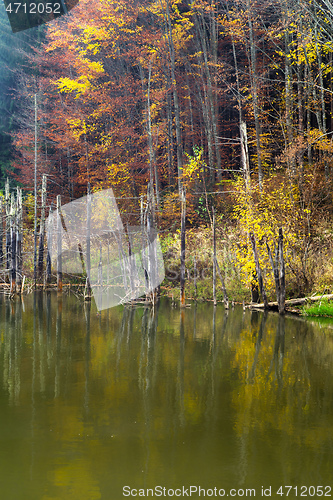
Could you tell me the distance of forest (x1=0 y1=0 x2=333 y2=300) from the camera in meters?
19.1

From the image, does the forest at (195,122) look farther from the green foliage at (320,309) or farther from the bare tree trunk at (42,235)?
the bare tree trunk at (42,235)

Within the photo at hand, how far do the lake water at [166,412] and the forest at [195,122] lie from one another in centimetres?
571

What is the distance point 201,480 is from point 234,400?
3.09 meters

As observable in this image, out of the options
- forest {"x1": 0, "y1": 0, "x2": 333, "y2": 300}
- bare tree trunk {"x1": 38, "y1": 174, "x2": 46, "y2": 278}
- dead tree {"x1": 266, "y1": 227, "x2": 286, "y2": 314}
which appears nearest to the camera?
dead tree {"x1": 266, "y1": 227, "x2": 286, "y2": 314}

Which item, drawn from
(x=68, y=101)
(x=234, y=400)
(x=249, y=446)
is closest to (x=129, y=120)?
(x=68, y=101)

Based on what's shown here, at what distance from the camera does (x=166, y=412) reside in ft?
26.8

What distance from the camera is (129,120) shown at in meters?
28.4

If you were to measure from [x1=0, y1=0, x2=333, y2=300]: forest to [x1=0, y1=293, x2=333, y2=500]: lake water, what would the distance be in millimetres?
5709

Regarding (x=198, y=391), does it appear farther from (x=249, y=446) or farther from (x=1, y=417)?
(x=1, y=417)

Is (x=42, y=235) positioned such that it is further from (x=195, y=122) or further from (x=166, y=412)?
(x=166, y=412)

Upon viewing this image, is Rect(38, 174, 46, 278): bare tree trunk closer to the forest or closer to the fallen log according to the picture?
the forest

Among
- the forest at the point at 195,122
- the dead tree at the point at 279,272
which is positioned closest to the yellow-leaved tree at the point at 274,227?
the forest at the point at 195,122

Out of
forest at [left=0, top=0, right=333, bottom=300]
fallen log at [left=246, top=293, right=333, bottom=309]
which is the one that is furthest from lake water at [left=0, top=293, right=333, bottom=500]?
forest at [left=0, top=0, right=333, bottom=300]

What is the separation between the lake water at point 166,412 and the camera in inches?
229
